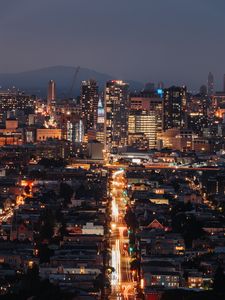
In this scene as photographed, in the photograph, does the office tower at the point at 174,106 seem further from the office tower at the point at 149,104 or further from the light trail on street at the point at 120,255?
the light trail on street at the point at 120,255

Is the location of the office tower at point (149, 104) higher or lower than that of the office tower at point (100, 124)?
higher

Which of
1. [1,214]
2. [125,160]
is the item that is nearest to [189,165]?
[125,160]

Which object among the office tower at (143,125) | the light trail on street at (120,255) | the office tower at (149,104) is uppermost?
the office tower at (149,104)

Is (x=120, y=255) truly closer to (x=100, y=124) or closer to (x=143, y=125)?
(x=100, y=124)

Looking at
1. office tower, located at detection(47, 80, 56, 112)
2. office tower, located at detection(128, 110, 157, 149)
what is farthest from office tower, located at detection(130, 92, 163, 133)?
office tower, located at detection(47, 80, 56, 112)

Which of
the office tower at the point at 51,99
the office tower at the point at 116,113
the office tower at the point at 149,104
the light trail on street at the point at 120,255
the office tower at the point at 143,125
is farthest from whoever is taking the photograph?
the office tower at the point at 51,99

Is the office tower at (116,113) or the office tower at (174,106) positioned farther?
the office tower at (174,106)

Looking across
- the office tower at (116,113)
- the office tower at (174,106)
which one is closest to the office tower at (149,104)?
the office tower at (174,106)
